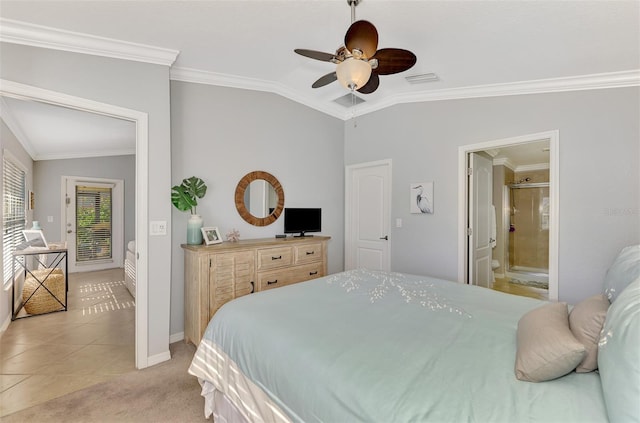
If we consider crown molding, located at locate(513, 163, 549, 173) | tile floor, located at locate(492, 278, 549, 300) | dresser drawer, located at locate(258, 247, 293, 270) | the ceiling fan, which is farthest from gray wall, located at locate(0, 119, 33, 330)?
crown molding, located at locate(513, 163, 549, 173)

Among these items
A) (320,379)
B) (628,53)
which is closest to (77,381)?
(320,379)

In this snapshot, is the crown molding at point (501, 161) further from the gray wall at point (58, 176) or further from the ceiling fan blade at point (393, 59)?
the gray wall at point (58, 176)

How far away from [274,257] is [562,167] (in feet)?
9.85

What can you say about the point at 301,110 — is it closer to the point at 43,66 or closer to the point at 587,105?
the point at 43,66

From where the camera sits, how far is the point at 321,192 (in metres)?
4.18

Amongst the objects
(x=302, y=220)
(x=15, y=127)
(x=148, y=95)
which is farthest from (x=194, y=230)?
(x=15, y=127)

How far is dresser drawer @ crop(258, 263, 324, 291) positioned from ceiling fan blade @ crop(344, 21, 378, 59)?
2213mm

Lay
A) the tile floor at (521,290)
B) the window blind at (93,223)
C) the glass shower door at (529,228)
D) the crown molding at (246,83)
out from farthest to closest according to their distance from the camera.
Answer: the glass shower door at (529,228)
the window blind at (93,223)
the tile floor at (521,290)
the crown molding at (246,83)

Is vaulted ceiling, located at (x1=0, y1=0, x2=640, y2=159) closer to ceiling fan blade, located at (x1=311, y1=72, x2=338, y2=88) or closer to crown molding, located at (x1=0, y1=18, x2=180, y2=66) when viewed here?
crown molding, located at (x1=0, y1=18, x2=180, y2=66)

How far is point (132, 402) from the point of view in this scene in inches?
76.8

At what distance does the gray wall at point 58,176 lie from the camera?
5434 mm

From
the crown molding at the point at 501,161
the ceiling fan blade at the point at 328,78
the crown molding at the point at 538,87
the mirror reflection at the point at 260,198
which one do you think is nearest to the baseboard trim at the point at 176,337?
the mirror reflection at the point at 260,198

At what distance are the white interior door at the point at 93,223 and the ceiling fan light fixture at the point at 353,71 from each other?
254 inches

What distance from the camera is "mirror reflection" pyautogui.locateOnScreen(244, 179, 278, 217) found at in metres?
3.40
